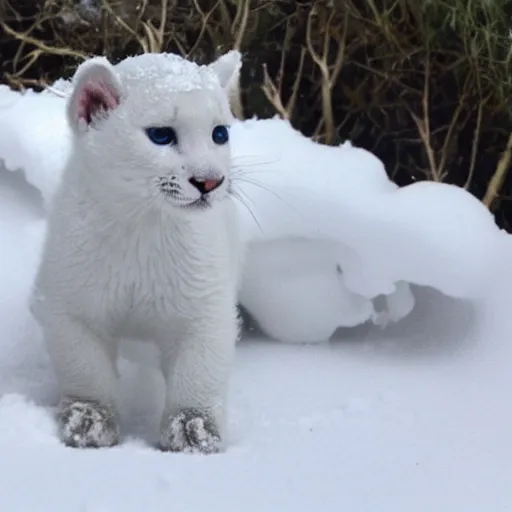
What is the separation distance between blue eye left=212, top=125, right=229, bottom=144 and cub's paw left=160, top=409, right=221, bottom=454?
1.44 ft

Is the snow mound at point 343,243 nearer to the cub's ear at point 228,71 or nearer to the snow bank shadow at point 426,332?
the snow bank shadow at point 426,332

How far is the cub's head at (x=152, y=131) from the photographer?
4.50ft

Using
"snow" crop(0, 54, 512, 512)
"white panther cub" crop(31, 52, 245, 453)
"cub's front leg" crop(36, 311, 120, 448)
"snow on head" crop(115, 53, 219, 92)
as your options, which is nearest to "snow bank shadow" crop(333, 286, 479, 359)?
"snow" crop(0, 54, 512, 512)

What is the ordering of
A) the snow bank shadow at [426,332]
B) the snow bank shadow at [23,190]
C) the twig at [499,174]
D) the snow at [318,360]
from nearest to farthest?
the snow at [318,360]
the snow bank shadow at [426,332]
the snow bank shadow at [23,190]
the twig at [499,174]

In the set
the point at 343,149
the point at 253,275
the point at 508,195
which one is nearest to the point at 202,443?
the point at 253,275

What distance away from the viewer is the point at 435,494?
1.29m

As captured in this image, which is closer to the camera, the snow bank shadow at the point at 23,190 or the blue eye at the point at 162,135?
the blue eye at the point at 162,135

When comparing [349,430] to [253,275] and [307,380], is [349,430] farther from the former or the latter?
[253,275]

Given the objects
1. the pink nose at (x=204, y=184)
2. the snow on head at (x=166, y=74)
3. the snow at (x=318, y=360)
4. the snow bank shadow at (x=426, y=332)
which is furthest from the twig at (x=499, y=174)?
the pink nose at (x=204, y=184)

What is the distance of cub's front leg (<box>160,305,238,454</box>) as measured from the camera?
1.47 m

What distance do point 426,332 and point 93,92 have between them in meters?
0.96

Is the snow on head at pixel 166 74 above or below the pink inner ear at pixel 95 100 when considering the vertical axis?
above

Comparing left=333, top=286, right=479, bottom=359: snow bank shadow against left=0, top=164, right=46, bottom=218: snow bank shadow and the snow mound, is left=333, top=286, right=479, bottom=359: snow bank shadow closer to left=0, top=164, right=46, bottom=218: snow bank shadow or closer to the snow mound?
the snow mound

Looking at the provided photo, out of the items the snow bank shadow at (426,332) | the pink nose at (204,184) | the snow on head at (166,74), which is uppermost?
the snow on head at (166,74)
